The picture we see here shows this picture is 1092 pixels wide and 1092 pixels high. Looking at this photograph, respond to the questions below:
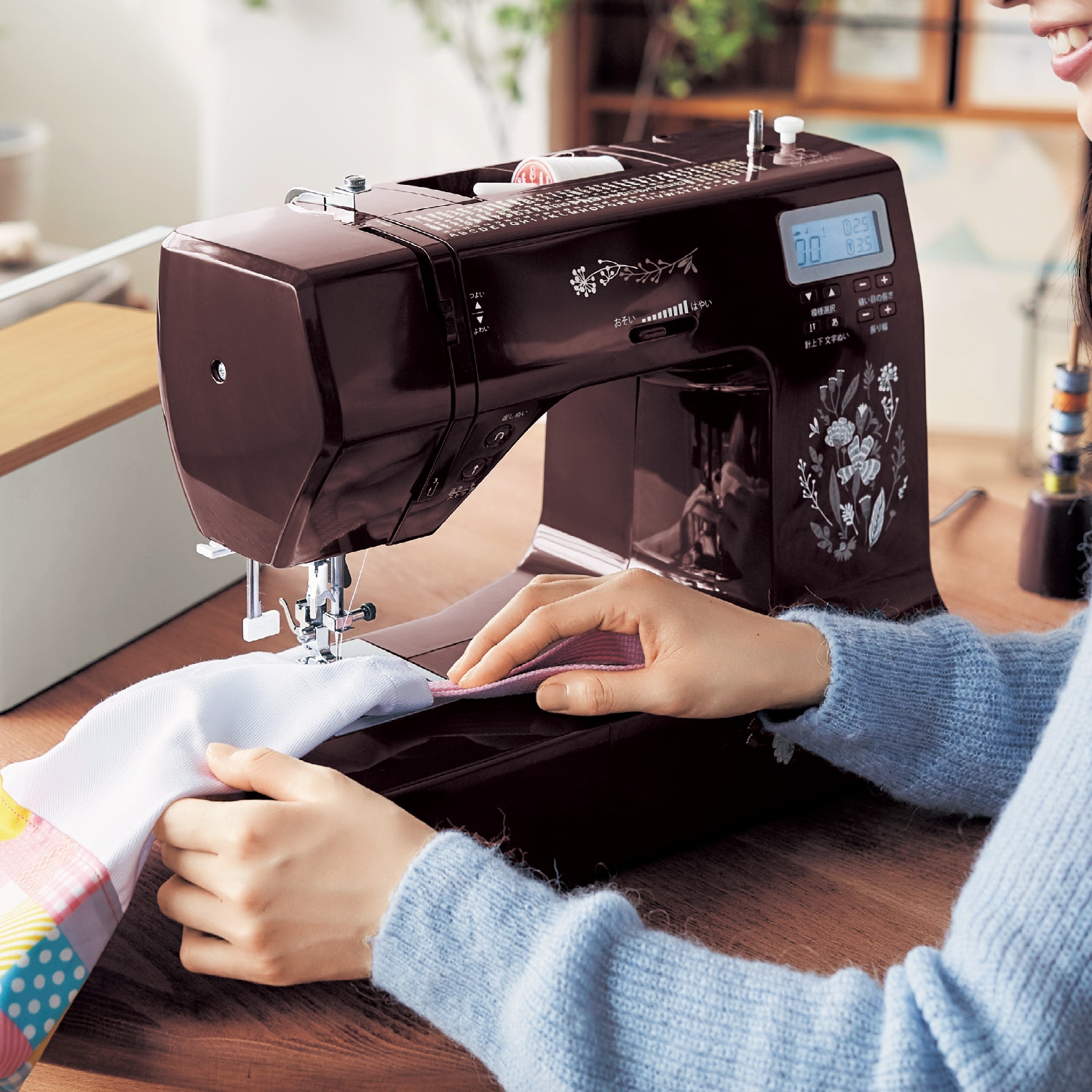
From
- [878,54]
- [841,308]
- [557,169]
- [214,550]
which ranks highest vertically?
[878,54]

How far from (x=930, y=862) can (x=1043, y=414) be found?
9.40 feet

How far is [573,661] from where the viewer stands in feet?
3.33

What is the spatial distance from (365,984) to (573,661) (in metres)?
0.27

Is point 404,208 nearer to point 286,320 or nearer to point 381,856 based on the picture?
point 286,320

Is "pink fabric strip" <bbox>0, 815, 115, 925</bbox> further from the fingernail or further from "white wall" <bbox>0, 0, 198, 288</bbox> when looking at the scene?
"white wall" <bbox>0, 0, 198, 288</bbox>

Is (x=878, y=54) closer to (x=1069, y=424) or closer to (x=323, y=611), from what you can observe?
(x=1069, y=424)

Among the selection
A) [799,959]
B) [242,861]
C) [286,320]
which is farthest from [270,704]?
[799,959]

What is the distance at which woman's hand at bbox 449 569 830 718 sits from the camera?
966 mm

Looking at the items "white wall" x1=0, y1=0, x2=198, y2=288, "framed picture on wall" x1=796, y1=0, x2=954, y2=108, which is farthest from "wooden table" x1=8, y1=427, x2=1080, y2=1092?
"white wall" x1=0, y1=0, x2=198, y2=288

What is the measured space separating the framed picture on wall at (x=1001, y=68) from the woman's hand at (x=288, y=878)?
9.88 feet

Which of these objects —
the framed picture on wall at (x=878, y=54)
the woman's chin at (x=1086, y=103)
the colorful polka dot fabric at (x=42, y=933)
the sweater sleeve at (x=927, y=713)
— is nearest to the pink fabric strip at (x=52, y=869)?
the colorful polka dot fabric at (x=42, y=933)

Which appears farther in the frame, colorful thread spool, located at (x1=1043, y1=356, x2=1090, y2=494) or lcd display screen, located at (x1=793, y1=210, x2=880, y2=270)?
colorful thread spool, located at (x1=1043, y1=356, x2=1090, y2=494)

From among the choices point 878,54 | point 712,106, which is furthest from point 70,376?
point 878,54

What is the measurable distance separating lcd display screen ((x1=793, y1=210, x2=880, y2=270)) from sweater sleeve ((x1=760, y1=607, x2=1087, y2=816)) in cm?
27
